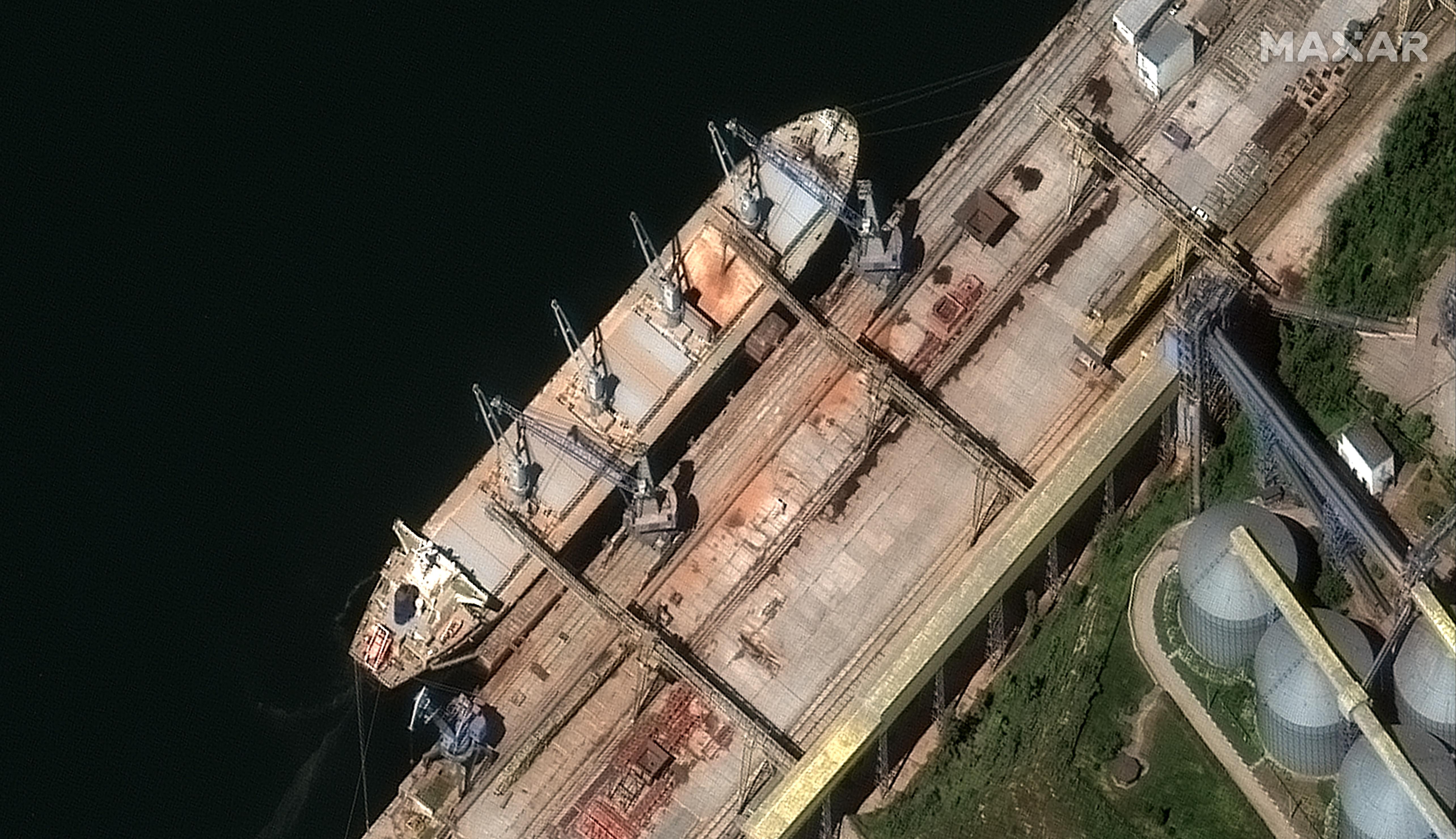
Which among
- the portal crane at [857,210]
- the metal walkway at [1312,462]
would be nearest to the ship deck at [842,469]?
the portal crane at [857,210]

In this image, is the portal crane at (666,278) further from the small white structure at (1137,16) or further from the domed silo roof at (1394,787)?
the domed silo roof at (1394,787)

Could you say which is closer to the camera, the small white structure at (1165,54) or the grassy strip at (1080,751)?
the grassy strip at (1080,751)

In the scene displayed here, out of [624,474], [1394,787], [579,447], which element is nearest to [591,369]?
[579,447]

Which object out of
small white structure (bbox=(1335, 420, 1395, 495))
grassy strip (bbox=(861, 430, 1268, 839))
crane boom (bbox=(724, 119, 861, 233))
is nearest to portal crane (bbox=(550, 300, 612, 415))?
crane boom (bbox=(724, 119, 861, 233))

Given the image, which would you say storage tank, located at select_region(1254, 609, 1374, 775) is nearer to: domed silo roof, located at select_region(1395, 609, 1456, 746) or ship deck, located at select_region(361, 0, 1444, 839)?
domed silo roof, located at select_region(1395, 609, 1456, 746)

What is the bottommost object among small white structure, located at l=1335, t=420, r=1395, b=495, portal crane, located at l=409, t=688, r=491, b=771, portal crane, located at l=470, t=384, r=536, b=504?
portal crane, located at l=409, t=688, r=491, b=771

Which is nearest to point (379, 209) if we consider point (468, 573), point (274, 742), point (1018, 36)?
point (468, 573)

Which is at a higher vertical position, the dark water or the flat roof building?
the flat roof building
